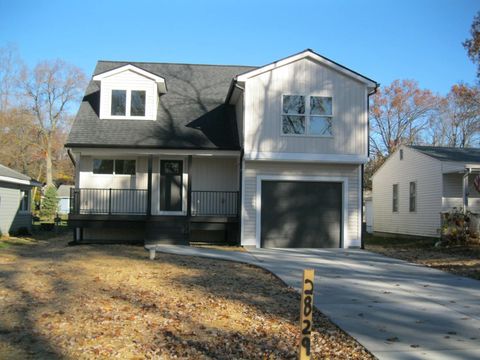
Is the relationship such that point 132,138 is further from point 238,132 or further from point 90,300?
point 90,300

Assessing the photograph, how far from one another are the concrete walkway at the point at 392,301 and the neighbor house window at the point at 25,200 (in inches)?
564

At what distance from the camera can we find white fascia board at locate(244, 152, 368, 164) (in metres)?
15.9

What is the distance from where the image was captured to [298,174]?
1650cm

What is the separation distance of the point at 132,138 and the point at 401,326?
12.3 meters

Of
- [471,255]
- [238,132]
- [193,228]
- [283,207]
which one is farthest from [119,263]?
[471,255]

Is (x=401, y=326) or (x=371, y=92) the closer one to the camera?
(x=401, y=326)

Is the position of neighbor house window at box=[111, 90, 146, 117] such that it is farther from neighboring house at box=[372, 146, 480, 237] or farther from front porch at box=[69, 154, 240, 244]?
neighboring house at box=[372, 146, 480, 237]

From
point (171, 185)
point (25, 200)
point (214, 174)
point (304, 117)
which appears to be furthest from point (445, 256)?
point (25, 200)

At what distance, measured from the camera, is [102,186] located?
57.8 feet

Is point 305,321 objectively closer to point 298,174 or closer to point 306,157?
point 306,157

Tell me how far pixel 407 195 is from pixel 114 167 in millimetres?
13739

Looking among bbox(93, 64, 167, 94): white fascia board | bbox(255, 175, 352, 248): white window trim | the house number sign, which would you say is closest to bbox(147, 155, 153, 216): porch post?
bbox(93, 64, 167, 94): white fascia board

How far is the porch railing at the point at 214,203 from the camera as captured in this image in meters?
17.5

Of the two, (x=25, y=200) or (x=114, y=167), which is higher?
(x=114, y=167)
